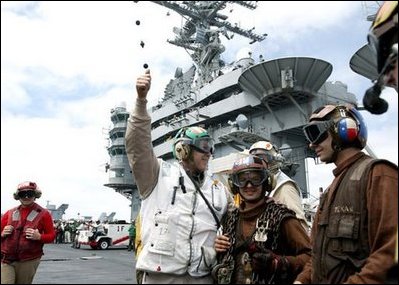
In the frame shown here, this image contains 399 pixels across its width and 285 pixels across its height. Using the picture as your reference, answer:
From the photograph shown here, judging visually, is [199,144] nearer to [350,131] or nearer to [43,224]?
[350,131]

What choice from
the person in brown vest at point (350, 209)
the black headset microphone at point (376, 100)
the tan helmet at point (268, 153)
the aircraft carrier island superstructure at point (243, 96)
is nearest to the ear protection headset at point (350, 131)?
the person in brown vest at point (350, 209)

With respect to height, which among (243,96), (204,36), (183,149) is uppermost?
(204,36)

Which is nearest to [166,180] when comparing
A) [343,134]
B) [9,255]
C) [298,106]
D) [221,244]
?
[221,244]

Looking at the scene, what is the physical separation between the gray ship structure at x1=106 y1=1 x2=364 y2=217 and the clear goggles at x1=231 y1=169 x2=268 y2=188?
29.8 feet

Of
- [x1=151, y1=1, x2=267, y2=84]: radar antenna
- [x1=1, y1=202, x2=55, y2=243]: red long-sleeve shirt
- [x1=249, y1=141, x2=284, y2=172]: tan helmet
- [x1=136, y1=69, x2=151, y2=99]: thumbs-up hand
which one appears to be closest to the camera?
[x1=136, y1=69, x2=151, y2=99]: thumbs-up hand

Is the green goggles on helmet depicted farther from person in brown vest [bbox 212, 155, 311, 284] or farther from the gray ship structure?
the gray ship structure

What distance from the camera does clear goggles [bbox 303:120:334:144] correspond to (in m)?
2.60

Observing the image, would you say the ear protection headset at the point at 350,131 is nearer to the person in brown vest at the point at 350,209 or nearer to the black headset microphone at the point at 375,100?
the person in brown vest at the point at 350,209

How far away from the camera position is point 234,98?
32.4 metres

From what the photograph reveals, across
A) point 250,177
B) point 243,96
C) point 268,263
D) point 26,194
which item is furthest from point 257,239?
point 243,96

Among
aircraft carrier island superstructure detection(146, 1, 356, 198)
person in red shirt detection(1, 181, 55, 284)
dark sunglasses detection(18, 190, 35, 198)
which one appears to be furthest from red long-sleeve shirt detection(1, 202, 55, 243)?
aircraft carrier island superstructure detection(146, 1, 356, 198)

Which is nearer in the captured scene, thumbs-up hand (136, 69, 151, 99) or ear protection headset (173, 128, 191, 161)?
thumbs-up hand (136, 69, 151, 99)

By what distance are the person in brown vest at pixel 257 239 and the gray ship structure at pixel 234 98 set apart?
9.12 metres

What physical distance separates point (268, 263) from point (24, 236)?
3.77 meters
